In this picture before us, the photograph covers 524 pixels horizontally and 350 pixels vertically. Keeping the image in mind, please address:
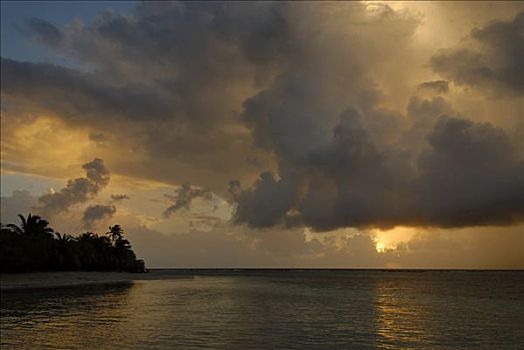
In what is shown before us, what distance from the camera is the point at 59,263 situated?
126m

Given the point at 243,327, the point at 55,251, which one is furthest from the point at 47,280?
the point at 243,327

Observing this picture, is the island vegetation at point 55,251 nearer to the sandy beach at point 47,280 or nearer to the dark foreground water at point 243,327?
the sandy beach at point 47,280

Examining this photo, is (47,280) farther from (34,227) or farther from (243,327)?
(243,327)

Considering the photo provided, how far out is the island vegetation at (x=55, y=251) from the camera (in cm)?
9904

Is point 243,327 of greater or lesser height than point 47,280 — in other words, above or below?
below

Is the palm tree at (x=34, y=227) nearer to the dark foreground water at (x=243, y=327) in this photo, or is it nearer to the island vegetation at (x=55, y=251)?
the island vegetation at (x=55, y=251)

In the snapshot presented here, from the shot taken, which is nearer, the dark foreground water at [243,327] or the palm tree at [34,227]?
the dark foreground water at [243,327]

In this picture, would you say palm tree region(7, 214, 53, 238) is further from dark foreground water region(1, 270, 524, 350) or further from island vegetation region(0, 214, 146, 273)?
dark foreground water region(1, 270, 524, 350)

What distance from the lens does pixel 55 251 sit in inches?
4865

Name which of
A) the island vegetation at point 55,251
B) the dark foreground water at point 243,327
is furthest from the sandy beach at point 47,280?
the dark foreground water at point 243,327

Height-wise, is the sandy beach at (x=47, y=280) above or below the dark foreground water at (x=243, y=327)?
above

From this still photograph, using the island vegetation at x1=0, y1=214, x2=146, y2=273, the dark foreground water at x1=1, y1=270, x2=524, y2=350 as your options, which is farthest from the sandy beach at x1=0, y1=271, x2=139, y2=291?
the dark foreground water at x1=1, y1=270, x2=524, y2=350

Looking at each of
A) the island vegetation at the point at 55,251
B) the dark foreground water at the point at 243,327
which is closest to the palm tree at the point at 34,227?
the island vegetation at the point at 55,251

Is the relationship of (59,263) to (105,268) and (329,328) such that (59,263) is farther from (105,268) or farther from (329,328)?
(329,328)
